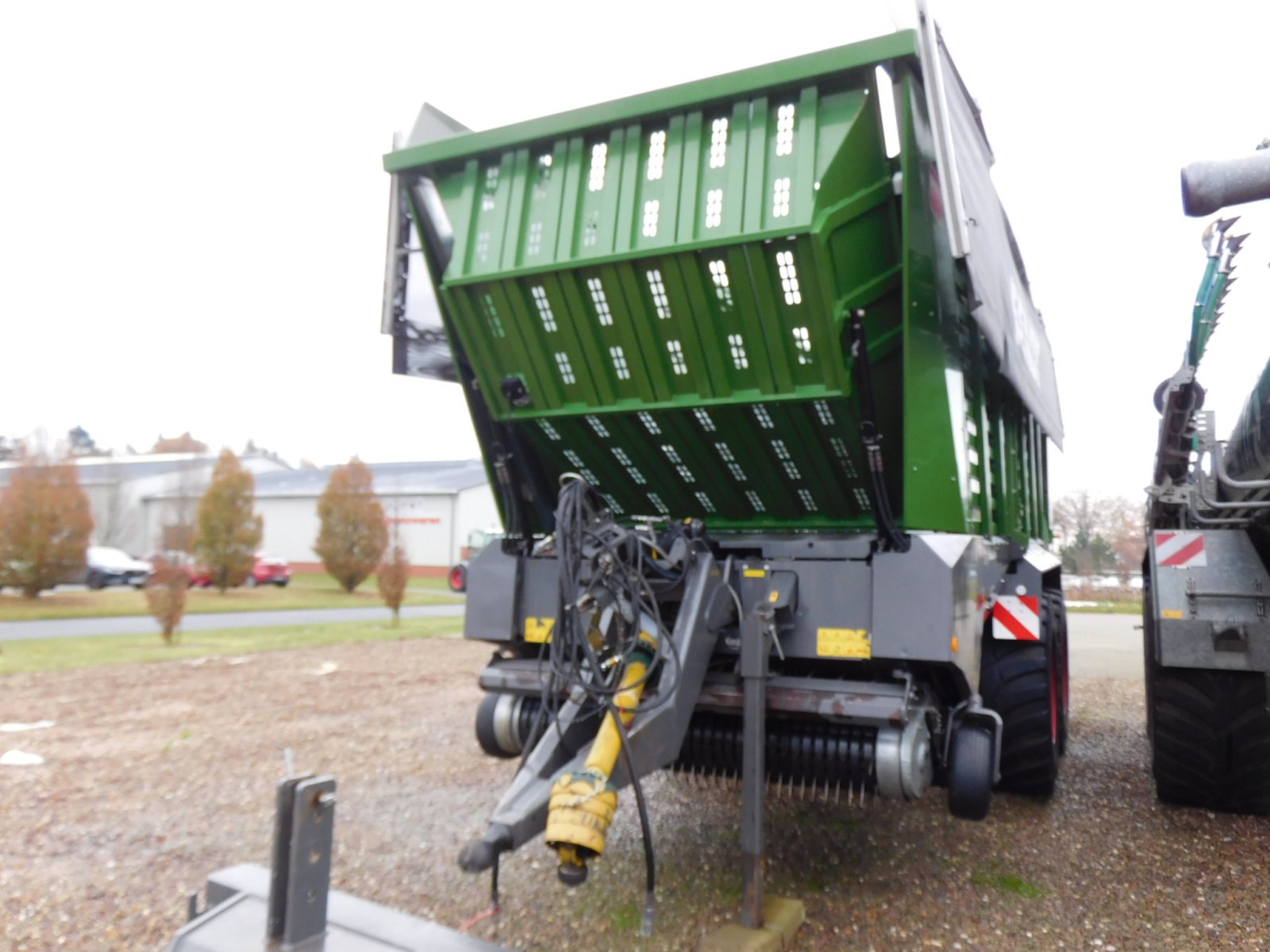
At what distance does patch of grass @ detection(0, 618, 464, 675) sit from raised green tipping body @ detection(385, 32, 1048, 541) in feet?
29.0

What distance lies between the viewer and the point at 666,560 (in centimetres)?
356

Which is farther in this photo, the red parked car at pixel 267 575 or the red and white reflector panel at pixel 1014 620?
the red parked car at pixel 267 575

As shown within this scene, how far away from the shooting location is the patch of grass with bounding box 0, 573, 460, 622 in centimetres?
1928

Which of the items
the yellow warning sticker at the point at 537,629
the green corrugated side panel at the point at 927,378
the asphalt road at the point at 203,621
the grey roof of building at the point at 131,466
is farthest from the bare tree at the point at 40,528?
the green corrugated side panel at the point at 927,378

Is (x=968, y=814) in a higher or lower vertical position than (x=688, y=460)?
lower

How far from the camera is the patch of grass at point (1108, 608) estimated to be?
22.8 metres

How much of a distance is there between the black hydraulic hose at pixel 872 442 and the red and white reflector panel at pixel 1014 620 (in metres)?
1.52

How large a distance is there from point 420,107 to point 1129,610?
23.4 meters

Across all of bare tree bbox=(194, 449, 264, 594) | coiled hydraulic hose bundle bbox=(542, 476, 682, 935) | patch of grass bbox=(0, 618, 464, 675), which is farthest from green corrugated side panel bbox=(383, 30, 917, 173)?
bare tree bbox=(194, 449, 264, 594)

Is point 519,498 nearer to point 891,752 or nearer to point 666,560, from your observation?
point 666,560

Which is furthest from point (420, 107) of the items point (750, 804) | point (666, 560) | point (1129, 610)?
point (1129, 610)

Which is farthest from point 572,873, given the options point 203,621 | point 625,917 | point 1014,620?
point 203,621

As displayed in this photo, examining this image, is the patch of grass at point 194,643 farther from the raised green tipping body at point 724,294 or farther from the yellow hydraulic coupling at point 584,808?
the yellow hydraulic coupling at point 584,808

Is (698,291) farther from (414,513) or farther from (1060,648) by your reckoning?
(414,513)
